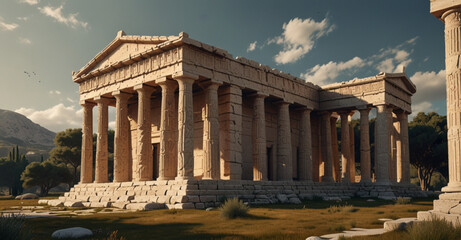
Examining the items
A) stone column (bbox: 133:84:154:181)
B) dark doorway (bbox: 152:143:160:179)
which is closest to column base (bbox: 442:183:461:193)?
stone column (bbox: 133:84:154:181)

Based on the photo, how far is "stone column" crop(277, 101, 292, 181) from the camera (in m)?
28.6

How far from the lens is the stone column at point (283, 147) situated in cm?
2856

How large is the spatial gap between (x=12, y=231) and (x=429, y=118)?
164 ft

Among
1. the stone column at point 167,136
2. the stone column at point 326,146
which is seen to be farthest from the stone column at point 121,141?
the stone column at point 326,146

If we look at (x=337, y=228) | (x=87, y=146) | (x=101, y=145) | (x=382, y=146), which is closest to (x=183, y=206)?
(x=337, y=228)

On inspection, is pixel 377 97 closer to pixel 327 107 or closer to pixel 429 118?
pixel 327 107

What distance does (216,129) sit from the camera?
78.0ft

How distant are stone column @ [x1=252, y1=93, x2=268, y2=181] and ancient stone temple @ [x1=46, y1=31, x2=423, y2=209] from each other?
65mm

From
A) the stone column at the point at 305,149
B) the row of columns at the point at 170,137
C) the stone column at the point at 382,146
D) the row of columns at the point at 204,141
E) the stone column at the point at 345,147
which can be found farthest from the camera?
the stone column at the point at 345,147

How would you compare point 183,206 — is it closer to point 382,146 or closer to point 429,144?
point 382,146

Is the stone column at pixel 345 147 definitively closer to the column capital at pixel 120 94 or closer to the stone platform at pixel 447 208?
the column capital at pixel 120 94

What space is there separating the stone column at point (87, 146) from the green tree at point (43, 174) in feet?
65.2

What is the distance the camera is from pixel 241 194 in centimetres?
2312

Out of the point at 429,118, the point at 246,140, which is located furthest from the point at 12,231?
the point at 429,118
